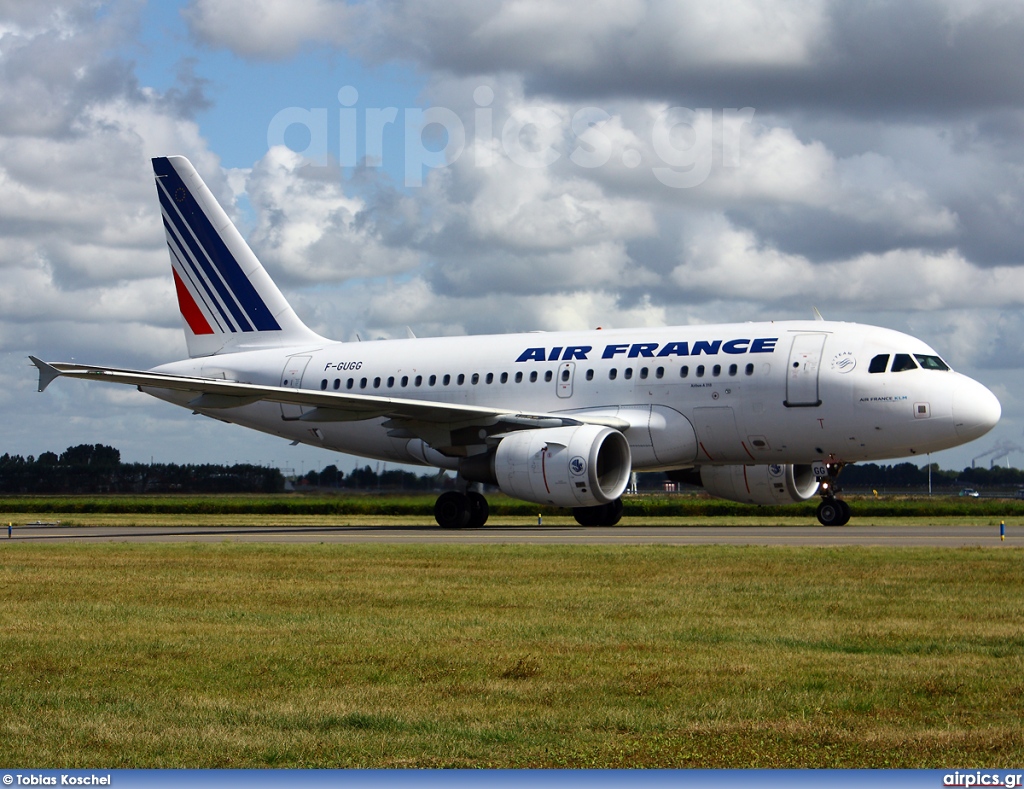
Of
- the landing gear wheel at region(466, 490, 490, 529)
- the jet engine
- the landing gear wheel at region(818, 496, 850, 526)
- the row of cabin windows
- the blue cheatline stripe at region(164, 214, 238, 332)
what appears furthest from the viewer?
the blue cheatline stripe at region(164, 214, 238, 332)

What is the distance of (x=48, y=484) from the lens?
6125 cm

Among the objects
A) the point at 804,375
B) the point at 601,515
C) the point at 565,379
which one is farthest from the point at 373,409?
the point at 804,375

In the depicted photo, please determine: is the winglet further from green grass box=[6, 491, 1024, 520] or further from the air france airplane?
green grass box=[6, 491, 1024, 520]

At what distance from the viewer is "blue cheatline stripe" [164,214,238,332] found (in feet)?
118

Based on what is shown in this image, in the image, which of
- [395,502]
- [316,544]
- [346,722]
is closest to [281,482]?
[395,502]

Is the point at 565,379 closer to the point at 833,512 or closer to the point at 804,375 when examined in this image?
the point at 804,375

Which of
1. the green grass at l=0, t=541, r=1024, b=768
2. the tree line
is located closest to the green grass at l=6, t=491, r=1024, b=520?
the tree line

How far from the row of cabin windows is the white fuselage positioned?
1.1 inches

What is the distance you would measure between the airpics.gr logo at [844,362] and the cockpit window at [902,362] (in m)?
0.80

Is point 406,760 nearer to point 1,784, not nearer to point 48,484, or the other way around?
point 1,784

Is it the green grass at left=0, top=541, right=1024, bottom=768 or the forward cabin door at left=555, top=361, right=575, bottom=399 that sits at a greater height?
the forward cabin door at left=555, top=361, right=575, bottom=399

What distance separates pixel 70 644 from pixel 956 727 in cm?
665

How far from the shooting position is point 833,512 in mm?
29438

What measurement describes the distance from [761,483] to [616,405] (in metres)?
4.55
